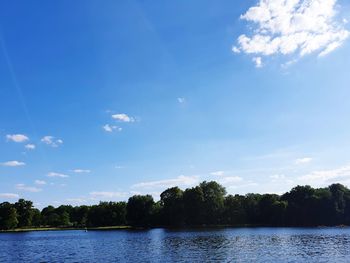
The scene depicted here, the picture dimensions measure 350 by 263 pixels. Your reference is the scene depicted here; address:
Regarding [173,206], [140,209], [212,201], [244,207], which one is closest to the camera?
[212,201]

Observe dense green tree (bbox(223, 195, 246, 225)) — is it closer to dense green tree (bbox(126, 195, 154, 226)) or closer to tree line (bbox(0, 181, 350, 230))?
tree line (bbox(0, 181, 350, 230))

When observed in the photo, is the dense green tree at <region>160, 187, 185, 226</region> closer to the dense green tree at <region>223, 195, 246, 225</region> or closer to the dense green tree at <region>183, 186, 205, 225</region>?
the dense green tree at <region>183, 186, 205, 225</region>

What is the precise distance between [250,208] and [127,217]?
5535cm

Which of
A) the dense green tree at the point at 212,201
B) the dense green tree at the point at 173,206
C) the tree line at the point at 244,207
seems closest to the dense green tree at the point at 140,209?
the tree line at the point at 244,207

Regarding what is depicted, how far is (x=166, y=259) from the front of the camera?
187 feet

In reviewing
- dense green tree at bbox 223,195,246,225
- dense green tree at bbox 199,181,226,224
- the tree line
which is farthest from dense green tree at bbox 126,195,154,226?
dense green tree at bbox 223,195,246,225

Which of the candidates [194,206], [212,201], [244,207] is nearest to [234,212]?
[244,207]

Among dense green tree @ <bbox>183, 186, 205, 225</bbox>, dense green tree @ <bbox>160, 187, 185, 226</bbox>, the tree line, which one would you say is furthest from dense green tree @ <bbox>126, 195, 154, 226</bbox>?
dense green tree @ <bbox>183, 186, 205, 225</bbox>

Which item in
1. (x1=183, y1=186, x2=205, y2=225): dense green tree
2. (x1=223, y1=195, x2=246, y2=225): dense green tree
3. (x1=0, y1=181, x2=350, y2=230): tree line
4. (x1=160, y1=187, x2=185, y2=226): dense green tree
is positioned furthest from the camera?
(x1=223, y1=195, x2=246, y2=225): dense green tree

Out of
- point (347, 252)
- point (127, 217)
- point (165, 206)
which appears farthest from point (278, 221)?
point (347, 252)

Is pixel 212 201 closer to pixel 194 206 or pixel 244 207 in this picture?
pixel 194 206

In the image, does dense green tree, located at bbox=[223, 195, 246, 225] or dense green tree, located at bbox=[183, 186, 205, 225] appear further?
dense green tree, located at bbox=[223, 195, 246, 225]

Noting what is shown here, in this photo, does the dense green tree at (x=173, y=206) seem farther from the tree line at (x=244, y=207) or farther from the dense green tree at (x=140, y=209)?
the dense green tree at (x=140, y=209)

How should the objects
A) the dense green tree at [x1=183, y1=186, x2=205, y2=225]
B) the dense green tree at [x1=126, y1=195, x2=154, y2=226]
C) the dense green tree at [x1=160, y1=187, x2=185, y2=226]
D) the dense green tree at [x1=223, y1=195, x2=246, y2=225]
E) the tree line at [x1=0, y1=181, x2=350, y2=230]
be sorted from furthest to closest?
the dense green tree at [x1=126, y1=195, x2=154, y2=226], the dense green tree at [x1=223, y1=195, x2=246, y2=225], the dense green tree at [x1=160, y1=187, x2=185, y2=226], the dense green tree at [x1=183, y1=186, x2=205, y2=225], the tree line at [x1=0, y1=181, x2=350, y2=230]
